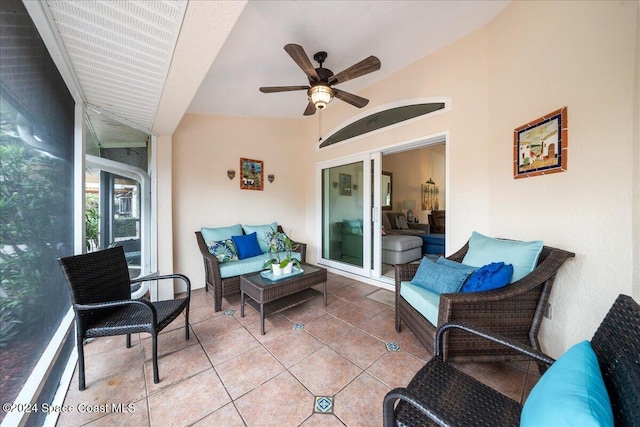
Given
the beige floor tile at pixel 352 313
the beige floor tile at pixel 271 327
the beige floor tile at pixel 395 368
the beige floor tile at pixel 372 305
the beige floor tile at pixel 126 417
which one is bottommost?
the beige floor tile at pixel 126 417

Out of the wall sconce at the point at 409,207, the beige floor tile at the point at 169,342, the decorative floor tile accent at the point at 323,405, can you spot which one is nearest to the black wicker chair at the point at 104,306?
the beige floor tile at the point at 169,342

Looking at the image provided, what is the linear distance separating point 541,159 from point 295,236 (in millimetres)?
3678

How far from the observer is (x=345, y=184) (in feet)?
13.1

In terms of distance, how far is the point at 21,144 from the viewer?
48.5 inches

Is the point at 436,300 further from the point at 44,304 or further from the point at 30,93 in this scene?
the point at 30,93

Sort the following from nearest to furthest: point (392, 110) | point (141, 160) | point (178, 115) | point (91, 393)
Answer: point (91, 393), point (178, 115), point (141, 160), point (392, 110)

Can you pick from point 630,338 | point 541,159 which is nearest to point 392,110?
point 541,159

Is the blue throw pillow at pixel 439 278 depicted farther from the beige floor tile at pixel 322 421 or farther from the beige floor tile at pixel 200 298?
the beige floor tile at pixel 200 298

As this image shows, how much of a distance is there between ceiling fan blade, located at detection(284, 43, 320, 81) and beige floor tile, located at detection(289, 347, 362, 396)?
2.52 m

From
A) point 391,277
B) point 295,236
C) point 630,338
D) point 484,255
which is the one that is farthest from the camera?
point 295,236

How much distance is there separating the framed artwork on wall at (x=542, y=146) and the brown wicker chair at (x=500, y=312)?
68cm

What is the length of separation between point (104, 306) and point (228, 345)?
0.97m

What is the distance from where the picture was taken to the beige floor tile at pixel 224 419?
1269mm

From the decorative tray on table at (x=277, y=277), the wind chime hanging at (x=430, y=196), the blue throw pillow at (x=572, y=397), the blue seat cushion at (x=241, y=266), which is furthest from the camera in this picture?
the wind chime hanging at (x=430, y=196)
